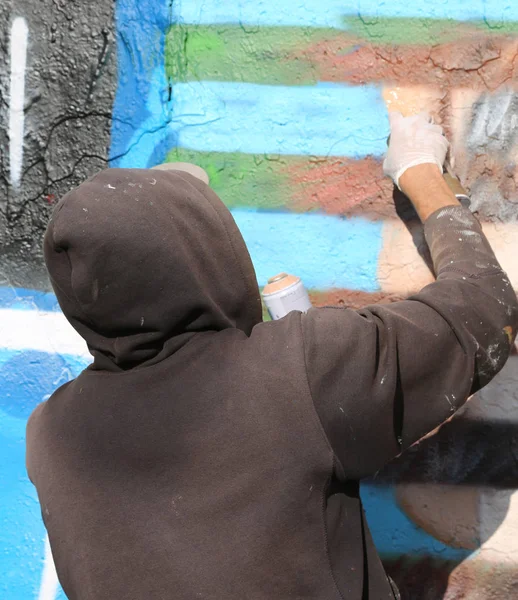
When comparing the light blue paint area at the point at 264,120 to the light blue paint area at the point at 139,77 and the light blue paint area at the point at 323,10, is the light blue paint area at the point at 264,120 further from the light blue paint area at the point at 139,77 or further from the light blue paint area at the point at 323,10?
the light blue paint area at the point at 323,10

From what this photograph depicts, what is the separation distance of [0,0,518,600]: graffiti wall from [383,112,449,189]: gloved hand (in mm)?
116

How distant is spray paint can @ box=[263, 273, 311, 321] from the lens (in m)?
1.54

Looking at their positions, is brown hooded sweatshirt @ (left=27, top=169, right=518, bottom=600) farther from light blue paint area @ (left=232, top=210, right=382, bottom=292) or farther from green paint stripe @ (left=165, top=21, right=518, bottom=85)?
green paint stripe @ (left=165, top=21, right=518, bottom=85)

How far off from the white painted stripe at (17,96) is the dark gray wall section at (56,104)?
0.02 meters

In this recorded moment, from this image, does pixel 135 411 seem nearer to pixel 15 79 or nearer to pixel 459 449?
pixel 459 449

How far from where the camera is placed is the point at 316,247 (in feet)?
6.21

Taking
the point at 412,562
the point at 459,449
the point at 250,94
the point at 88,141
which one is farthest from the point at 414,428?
the point at 88,141

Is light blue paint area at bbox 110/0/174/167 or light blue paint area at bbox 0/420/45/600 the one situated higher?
light blue paint area at bbox 110/0/174/167

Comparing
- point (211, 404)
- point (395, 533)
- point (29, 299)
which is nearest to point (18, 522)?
point (29, 299)

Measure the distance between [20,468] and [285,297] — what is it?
1088mm

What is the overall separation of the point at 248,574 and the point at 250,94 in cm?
131

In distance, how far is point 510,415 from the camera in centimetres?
181

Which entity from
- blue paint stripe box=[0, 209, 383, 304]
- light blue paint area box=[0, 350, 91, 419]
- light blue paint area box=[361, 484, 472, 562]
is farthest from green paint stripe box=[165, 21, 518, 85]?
light blue paint area box=[361, 484, 472, 562]

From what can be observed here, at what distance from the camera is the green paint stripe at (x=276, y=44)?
1802 millimetres
